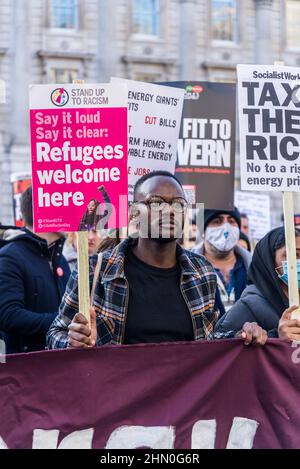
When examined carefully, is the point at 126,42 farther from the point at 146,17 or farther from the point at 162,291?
the point at 162,291

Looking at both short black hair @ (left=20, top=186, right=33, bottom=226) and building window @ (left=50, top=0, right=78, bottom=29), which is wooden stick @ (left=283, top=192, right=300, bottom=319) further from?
building window @ (left=50, top=0, right=78, bottom=29)

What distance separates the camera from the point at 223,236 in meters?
7.49

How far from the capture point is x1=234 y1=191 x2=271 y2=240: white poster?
13516 millimetres

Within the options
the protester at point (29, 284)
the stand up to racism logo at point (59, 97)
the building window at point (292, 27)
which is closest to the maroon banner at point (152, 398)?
the stand up to racism logo at point (59, 97)

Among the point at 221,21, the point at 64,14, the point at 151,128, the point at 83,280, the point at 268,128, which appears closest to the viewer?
the point at 83,280

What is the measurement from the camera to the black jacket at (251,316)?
489cm

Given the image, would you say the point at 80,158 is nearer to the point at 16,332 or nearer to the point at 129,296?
the point at 129,296

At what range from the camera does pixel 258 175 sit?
4711 millimetres

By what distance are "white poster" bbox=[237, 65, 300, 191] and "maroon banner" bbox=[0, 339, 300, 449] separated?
75 centimetres

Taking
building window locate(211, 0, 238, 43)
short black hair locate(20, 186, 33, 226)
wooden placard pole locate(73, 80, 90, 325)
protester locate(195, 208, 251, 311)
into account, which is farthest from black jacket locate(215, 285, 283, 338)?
building window locate(211, 0, 238, 43)

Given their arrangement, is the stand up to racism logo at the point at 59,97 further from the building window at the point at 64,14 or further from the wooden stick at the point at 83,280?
the building window at the point at 64,14

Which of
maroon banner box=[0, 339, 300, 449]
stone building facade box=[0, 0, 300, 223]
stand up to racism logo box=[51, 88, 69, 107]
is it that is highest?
stone building facade box=[0, 0, 300, 223]

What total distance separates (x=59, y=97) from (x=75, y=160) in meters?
0.27

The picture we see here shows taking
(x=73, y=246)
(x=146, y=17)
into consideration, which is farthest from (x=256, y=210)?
(x=146, y=17)
